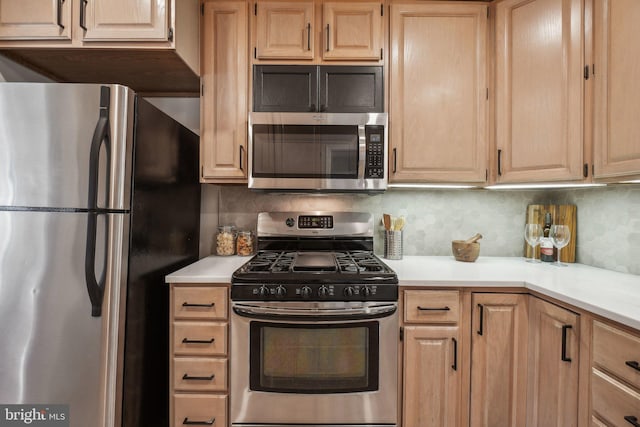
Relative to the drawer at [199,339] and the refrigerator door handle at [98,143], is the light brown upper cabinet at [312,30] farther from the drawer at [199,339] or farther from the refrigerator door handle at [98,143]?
the drawer at [199,339]

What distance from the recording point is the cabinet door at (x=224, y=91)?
1.73 metres

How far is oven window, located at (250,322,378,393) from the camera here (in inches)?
55.4

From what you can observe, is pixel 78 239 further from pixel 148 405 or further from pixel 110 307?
pixel 148 405

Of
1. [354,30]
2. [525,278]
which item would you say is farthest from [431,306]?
[354,30]

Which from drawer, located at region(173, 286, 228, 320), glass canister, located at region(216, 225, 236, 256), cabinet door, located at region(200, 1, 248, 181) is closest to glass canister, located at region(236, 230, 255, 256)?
glass canister, located at region(216, 225, 236, 256)

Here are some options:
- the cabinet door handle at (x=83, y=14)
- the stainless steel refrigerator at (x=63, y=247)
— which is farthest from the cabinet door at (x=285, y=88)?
the cabinet door handle at (x=83, y=14)

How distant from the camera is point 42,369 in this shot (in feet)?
3.89

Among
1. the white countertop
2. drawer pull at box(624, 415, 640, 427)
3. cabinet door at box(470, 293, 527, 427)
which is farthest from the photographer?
cabinet door at box(470, 293, 527, 427)

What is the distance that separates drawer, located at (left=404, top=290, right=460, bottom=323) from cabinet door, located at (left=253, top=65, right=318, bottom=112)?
1155 millimetres

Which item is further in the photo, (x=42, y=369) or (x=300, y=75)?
(x=300, y=75)

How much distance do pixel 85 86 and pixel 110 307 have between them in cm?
88

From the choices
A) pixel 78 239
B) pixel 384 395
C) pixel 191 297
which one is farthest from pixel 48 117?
pixel 384 395

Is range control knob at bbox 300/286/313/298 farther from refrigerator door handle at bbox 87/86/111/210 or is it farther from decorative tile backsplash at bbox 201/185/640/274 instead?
refrigerator door handle at bbox 87/86/111/210

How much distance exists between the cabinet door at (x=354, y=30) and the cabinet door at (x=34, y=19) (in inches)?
51.8
